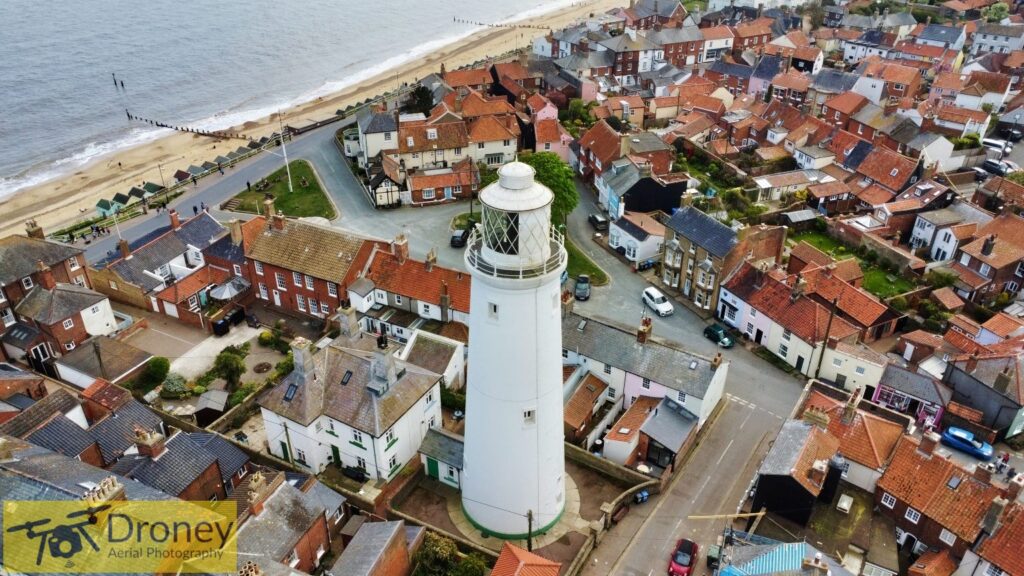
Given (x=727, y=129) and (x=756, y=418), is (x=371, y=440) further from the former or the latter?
(x=727, y=129)

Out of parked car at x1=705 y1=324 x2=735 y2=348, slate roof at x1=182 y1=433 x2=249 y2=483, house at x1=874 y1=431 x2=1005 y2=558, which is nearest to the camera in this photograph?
house at x1=874 y1=431 x2=1005 y2=558

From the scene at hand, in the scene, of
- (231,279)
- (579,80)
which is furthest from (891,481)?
(579,80)

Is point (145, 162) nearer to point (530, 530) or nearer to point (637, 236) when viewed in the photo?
point (637, 236)

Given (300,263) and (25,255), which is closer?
(25,255)

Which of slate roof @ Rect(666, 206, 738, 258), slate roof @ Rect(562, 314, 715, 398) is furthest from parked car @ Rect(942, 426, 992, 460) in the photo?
slate roof @ Rect(666, 206, 738, 258)

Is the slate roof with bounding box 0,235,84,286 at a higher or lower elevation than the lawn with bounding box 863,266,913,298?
higher

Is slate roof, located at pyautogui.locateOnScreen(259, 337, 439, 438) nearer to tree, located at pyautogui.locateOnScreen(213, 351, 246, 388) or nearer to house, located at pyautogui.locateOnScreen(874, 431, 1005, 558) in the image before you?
tree, located at pyautogui.locateOnScreen(213, 351, 246, 388)

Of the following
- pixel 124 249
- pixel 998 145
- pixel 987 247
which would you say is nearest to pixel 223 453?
pixel 124 249
